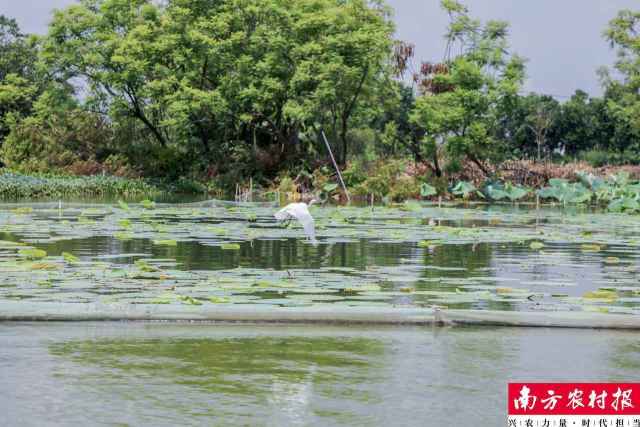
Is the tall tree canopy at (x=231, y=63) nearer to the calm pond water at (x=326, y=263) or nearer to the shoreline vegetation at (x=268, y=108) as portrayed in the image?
the shoreline vegetation at (x=268, y=108)

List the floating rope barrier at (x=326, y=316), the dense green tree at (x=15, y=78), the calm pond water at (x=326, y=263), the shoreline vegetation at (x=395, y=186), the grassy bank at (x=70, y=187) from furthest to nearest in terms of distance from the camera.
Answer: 1. the dense green tree at (x=15, y=78)
2. the grassy bank at (x=70, y=187)
3. the shoreline vegetation at (x=395, y=186)
4. the calm pond water at (x=326, y=263)
5. the floating rope barrier at (x=326, y=316)

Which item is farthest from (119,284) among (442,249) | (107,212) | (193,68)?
(193,68)

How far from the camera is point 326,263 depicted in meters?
14.8

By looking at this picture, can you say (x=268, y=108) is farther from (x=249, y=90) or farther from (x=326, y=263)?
(x=326, y=263)

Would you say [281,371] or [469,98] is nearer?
[281,371]

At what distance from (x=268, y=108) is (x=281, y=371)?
45096mm

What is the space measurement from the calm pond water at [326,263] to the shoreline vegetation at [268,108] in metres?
18.8

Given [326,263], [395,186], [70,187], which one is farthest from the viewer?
[70,187]

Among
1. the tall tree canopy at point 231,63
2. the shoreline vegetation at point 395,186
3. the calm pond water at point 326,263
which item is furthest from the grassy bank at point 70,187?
the calm pond water at point 326,263

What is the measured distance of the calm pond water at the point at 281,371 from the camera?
239 inches

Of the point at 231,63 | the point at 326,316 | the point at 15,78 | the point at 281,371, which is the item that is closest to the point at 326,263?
the point at 326,316

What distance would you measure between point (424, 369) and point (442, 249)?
10.3 m

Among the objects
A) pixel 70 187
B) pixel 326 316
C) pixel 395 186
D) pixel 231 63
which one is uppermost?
pixel 231 63

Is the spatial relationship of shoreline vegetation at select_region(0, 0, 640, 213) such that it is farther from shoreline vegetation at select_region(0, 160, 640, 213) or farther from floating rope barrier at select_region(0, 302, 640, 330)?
floating rope barrier at select_region(0, 302, 640, 330)
